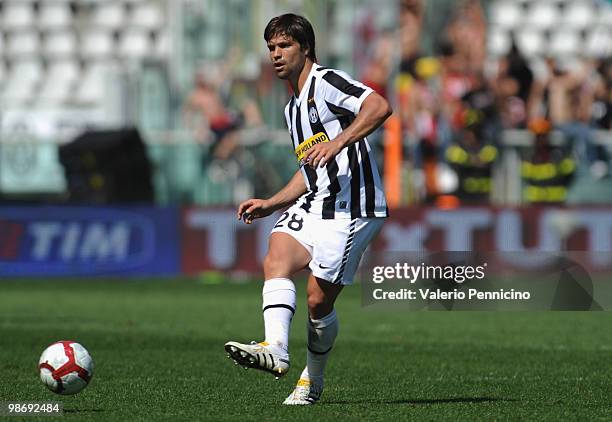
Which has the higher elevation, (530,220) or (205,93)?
(205,93)

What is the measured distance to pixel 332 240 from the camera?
730 cm

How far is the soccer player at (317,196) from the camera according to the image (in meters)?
7.20

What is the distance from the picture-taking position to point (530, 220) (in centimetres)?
1848

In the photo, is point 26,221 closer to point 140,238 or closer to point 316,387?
point 140,238

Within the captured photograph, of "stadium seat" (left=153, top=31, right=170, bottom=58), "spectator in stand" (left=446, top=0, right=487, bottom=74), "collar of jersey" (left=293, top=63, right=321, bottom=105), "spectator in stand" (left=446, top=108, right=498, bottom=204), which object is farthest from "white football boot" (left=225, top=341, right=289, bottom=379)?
"stadium seat" (left=153, top=31, right=170, bottom=58)

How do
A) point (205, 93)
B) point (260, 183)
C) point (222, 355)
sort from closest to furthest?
1. point (222, 355)
2. point (260, 183)
3. point (205, 93)

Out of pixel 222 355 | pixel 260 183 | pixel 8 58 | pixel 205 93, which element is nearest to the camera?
pixel 222 355

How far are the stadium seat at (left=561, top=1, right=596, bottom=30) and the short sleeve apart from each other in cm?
1846

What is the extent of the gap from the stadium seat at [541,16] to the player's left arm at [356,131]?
18723 mm

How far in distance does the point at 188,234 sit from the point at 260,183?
128 cm

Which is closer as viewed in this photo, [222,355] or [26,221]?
[222,355]

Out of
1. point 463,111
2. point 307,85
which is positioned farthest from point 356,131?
point 463,111

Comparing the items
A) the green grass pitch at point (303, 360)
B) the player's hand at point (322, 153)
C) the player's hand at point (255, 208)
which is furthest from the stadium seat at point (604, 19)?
the player's hand at point (322, 153)

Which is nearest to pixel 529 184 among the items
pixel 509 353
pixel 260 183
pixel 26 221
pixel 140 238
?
pixel 260 183
